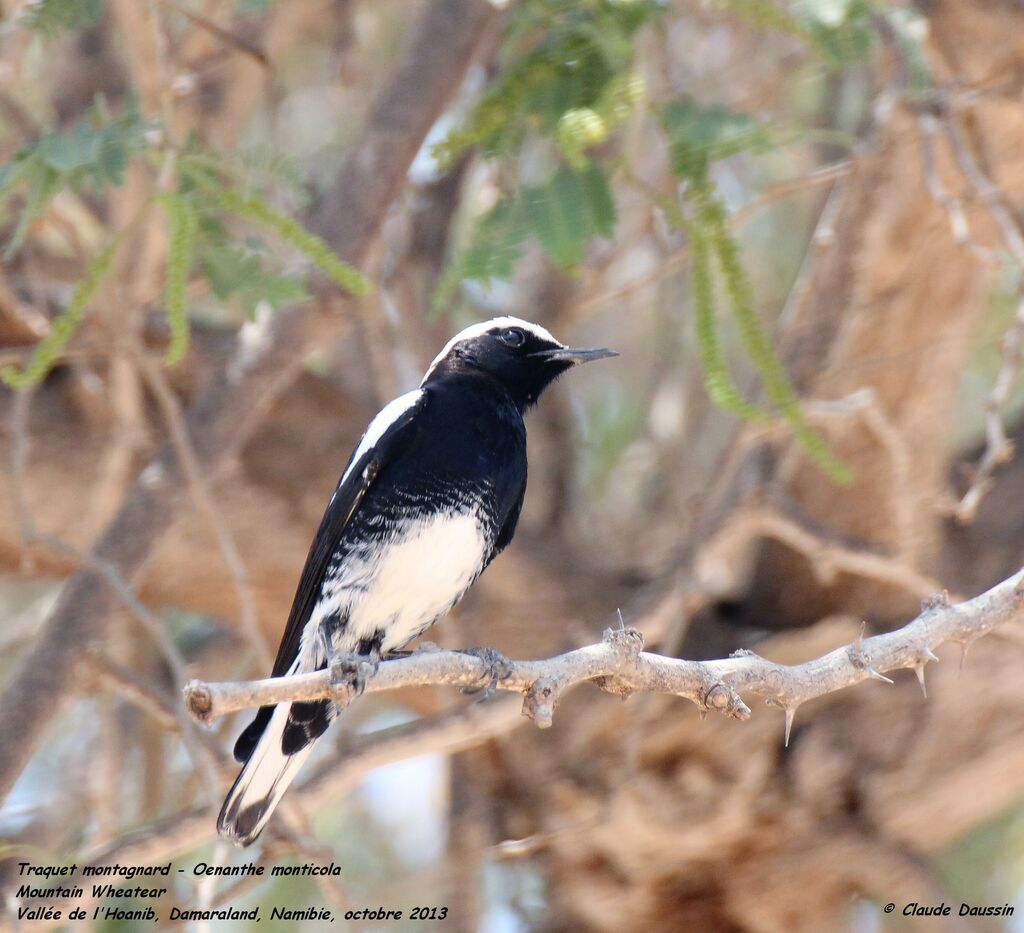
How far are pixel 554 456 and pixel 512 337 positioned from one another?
5.66 ft

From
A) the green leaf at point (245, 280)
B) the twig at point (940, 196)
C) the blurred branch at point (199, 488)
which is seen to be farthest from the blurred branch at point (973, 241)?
the blurred branch at point (199, 488)

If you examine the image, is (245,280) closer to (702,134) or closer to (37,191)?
(37,191)

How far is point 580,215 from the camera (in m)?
3.38

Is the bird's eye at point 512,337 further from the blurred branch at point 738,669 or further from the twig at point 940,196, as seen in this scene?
the blurred branch at point 738,669

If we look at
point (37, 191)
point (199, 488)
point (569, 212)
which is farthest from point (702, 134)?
point (199, 488)

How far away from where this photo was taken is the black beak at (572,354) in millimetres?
4168

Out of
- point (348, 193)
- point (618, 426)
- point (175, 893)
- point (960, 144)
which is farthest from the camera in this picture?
→ point (618, 426)

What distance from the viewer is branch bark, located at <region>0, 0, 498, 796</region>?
4.05 metres

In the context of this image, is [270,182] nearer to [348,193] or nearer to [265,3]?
[265,3]

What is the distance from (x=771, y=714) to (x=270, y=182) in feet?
8.72

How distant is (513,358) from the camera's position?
4.36 m

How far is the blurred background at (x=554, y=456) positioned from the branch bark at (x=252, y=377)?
1 centimetres

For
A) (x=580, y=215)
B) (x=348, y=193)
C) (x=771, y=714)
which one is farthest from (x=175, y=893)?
(x=580, y=215)

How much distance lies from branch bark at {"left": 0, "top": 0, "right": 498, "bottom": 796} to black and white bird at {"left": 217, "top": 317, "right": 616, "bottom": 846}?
0.70m
